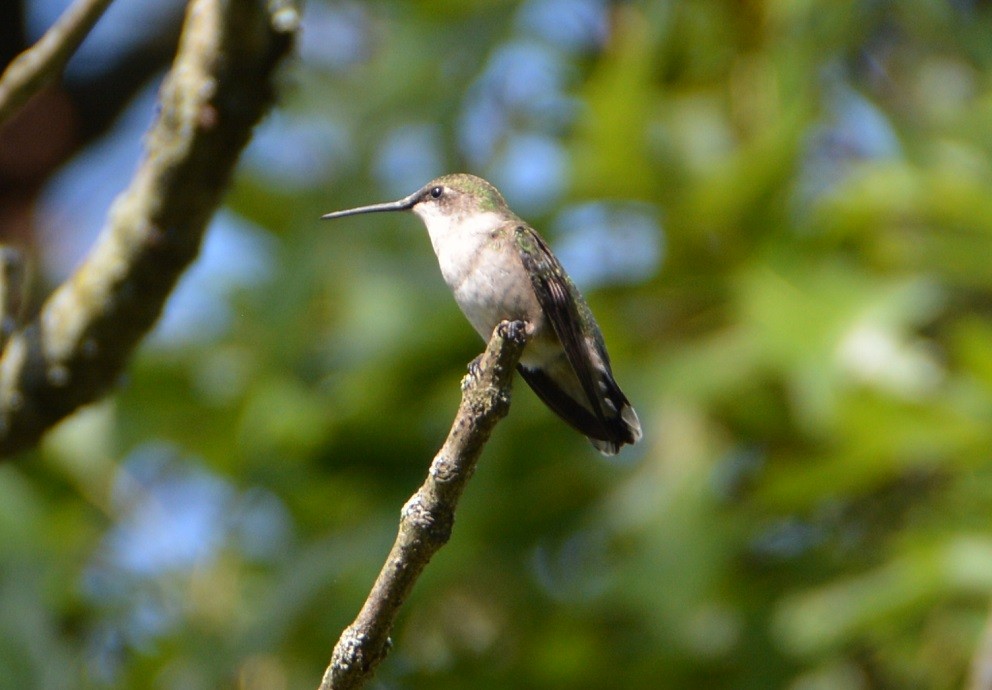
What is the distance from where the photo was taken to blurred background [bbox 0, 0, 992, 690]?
16.6ft

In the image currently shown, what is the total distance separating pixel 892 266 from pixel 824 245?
0.32 meters

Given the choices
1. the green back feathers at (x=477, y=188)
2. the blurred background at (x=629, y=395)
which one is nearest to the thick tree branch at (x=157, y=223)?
the green back feathers at (x=477, y=188)

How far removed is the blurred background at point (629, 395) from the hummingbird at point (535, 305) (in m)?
1.66

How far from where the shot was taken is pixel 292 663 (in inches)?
215

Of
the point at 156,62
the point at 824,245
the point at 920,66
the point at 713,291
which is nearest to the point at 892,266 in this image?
the point at 824,245

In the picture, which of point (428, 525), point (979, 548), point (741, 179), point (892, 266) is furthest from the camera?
point (892, 266)

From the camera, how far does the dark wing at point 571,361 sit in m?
3.00

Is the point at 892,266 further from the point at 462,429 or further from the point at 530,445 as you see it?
the point at 462,429

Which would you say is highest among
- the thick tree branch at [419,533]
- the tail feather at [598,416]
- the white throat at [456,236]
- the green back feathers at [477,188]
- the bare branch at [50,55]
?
the green back feathers at [477,188]

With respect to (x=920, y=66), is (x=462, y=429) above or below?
below

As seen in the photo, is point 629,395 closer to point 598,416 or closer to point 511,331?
point 598,416

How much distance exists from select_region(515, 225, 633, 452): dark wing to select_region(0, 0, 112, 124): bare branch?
120 centimetres

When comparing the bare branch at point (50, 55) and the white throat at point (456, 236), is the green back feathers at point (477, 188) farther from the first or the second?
the bare branch at point (50, 55)

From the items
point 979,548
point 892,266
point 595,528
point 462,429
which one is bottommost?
point 462,429
